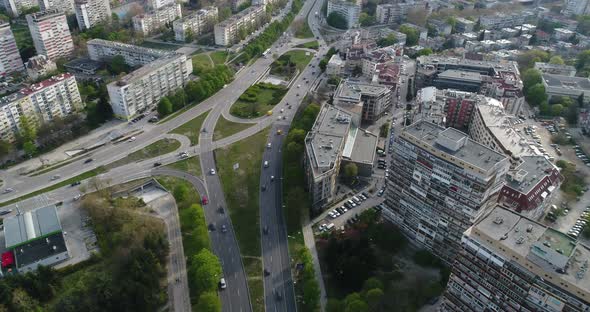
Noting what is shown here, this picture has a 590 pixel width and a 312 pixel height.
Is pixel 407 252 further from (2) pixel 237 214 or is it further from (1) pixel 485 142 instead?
(1) pixel 485 142

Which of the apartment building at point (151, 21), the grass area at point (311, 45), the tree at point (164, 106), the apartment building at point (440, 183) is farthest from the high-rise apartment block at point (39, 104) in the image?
the apartment building at point (440, 183)

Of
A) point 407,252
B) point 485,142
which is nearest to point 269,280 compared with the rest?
point 407,252

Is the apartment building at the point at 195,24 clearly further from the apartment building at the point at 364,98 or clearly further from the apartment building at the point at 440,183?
the apartment building at the point at 440,183

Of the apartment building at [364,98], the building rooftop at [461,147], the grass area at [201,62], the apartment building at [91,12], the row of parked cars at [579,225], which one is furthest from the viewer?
the apartment building at [91,12]

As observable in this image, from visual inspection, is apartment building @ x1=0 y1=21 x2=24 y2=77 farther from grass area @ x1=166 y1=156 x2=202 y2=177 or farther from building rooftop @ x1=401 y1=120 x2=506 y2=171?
building rooftop @ x1=401 y1=120 x2=506 y2=171

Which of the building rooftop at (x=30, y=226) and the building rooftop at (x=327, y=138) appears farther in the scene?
the building rooftop at (x=327, y=138)

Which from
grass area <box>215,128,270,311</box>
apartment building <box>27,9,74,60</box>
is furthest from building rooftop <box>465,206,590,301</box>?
apartment building <box>27,9,74,60</box>
